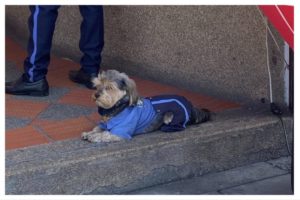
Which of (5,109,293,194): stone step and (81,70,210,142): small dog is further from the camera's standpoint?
(81,70,210,142): small dog

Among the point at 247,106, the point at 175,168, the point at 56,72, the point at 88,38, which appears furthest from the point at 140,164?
the point at 56,72

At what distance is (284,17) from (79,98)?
2.62 metres

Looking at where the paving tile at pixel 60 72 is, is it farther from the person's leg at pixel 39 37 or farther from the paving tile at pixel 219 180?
the paving tile at pixel 219 180

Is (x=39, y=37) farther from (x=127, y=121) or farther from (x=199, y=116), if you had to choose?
(x=199, y=116)

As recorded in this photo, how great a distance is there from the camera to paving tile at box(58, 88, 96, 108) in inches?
198

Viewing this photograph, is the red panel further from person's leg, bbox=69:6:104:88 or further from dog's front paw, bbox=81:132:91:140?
person's leg, bbox=69:6:104:88

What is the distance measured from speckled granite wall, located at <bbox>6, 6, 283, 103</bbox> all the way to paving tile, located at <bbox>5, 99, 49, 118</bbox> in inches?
39.5

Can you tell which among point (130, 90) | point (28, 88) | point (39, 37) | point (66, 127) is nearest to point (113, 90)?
point (130, 90)

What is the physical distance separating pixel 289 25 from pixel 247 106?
6.98 feet

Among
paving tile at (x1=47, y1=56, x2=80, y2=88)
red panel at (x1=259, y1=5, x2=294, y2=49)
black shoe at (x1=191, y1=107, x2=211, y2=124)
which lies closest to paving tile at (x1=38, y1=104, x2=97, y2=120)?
paving tile at (x1=47, y1=56, x2=80, y2=88)

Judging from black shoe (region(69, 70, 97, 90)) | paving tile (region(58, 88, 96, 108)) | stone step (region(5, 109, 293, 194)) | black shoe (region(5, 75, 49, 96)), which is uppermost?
black shoe (region(69, 70, 97, 90))

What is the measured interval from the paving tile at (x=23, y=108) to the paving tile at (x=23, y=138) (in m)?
0.29

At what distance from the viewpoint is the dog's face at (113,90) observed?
407 cm
